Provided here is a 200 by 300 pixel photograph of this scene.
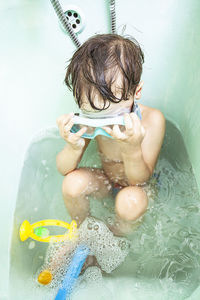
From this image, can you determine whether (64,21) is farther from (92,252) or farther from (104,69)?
(92,252)

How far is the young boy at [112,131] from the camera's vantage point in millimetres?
742

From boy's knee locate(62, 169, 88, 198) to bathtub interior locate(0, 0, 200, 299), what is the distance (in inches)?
8.2

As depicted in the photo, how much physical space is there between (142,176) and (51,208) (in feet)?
1.17

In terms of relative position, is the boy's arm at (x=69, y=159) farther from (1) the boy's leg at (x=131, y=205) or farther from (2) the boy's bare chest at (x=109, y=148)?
(1) the boy's leg at (x=131, y=205)

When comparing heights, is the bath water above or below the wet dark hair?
below

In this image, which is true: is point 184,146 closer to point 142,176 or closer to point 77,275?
point 142,176

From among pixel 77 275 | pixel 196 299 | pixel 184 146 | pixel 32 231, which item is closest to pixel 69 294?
pixel 77 275

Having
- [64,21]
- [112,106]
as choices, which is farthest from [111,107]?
[64,21]

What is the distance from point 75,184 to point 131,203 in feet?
0.57

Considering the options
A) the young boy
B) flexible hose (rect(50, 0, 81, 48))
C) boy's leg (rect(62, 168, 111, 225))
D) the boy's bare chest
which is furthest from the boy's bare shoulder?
flexible hose (rect(50, 0, 81, 48))

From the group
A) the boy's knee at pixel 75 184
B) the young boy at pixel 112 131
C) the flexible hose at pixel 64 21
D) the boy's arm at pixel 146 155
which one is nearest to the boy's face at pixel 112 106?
the young boy at pixel 112 131

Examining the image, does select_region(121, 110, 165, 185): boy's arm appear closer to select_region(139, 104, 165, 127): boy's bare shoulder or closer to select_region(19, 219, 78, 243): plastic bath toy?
select_region(139, 104, 165, 127): boy's bare shoulder

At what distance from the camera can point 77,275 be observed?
0.86 m

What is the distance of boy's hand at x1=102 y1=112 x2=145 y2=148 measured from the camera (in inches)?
29.2
